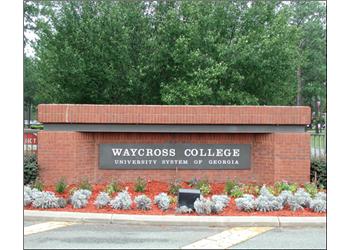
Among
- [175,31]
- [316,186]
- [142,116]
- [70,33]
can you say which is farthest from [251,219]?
[70,33]

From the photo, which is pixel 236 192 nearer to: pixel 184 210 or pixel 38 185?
pixel 184 210

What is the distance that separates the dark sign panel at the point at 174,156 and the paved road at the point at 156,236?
3503mm

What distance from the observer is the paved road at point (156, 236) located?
21.4 feet

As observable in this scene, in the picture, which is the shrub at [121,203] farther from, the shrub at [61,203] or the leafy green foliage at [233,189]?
the leafy green foliage at [233,189]

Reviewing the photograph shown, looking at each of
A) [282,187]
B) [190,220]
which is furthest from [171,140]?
[190,220]

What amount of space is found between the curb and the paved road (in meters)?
0.12

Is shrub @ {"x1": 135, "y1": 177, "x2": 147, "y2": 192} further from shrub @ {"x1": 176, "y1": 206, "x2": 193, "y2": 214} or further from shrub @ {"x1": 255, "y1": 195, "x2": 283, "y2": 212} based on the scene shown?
shrub @ {"x1": 255, "y1": 195, "x2": 283, "y2": 212}

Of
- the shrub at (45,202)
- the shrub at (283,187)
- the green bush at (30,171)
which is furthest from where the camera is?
the green bush at (30,171)

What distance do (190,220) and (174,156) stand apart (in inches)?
143

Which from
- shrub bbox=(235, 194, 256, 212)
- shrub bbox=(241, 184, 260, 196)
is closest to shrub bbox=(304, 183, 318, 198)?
shrub bbox=(241, 184, 260, 196)

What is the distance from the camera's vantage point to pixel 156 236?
7039mm

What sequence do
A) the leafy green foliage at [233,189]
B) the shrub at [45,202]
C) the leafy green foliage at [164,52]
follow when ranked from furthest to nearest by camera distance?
1. the leafy green foliage at [164,52]
2. the leafy green foliage at [233,189]
3. the shrub at [45,202]

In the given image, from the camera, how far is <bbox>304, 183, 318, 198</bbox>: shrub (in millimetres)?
9600

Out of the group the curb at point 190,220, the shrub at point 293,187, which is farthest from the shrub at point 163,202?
the shrub at point 293,187
